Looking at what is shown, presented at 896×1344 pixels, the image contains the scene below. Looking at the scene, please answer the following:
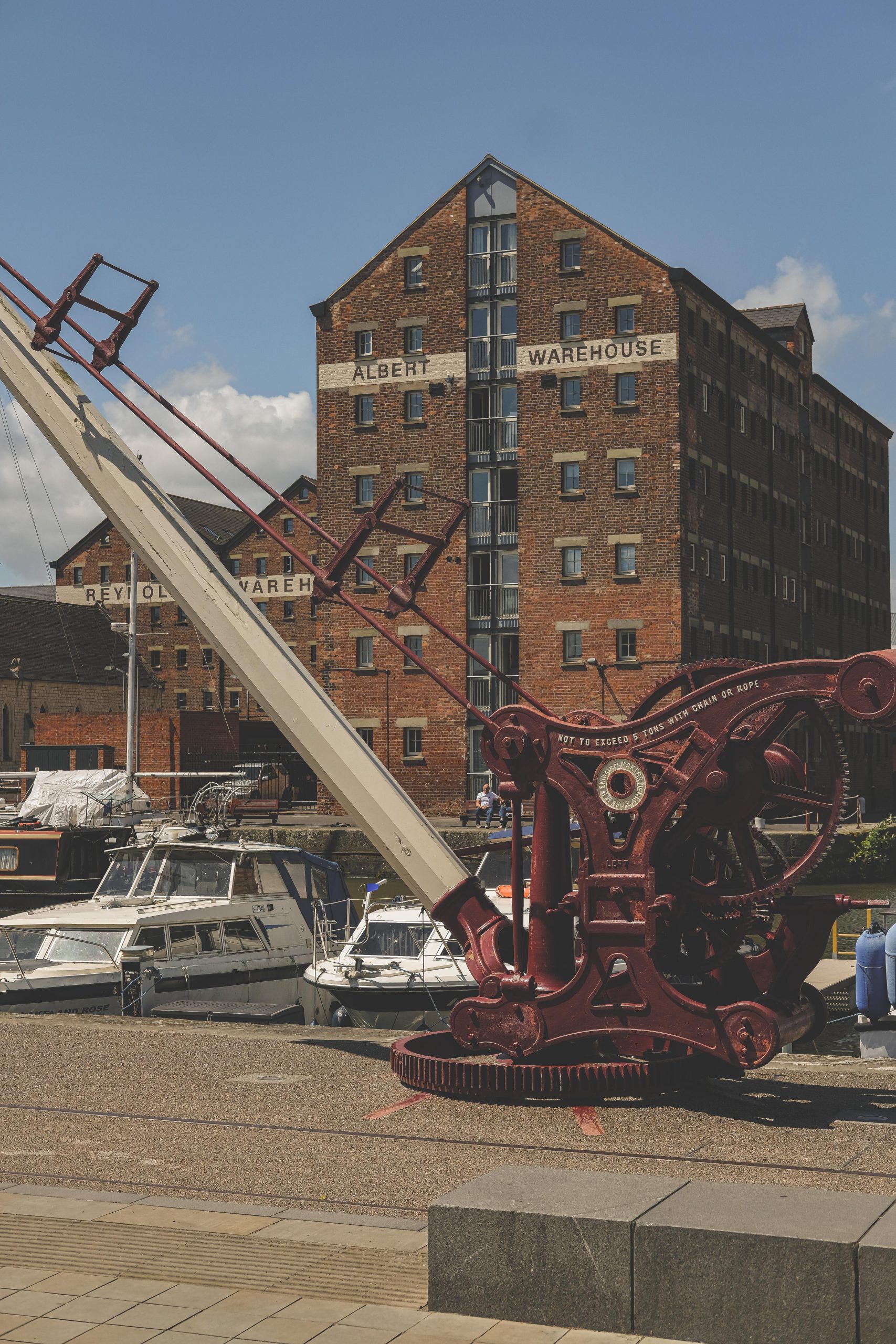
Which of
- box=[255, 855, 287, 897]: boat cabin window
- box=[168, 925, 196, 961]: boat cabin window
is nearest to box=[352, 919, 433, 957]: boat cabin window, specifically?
box=[168, 925, 196, 961]: boat cabin window

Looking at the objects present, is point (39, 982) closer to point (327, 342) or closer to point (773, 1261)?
point (773, 1261)

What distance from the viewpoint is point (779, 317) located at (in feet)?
255

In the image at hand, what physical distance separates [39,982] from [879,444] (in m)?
79.2

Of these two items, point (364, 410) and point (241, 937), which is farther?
point (364, 410)

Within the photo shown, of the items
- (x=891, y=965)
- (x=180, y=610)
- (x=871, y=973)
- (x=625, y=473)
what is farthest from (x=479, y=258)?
(x=891, y=965)

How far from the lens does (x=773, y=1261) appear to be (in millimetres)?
6109

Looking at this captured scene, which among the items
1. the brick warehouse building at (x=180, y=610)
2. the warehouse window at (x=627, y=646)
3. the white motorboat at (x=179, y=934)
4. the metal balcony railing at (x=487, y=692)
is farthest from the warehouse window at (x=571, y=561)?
the white motorboat at (x=179, y=934)

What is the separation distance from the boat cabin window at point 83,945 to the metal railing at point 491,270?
1816 inches

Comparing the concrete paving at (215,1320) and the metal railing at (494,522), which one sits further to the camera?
the metal railing at (494,522)

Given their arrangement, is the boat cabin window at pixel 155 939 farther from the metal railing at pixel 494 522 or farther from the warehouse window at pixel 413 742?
the metal railing at pixel 494 522

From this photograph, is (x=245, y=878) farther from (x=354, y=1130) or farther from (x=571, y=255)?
(x=571, y=255)

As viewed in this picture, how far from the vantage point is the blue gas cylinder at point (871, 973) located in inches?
622

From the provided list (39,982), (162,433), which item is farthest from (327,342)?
(162,433)

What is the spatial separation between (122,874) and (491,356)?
139ft
